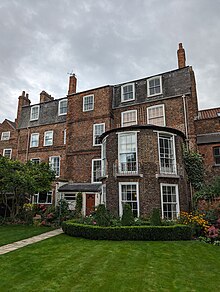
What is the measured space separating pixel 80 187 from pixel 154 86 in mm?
12014

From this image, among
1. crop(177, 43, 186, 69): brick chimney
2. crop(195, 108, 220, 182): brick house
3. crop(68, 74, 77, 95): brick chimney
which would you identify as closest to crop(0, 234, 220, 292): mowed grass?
crop(195, 108, 220, 182): brick house

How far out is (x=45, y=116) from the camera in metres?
26.7

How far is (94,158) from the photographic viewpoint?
2062 cm

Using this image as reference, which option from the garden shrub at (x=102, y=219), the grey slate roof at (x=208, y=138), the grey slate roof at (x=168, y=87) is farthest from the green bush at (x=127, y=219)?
the grey slate roof at (x=168, y=87)

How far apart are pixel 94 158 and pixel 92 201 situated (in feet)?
13.8

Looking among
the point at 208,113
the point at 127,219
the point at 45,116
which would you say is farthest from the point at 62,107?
the point at 127,219

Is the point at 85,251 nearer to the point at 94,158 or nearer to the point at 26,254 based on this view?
the point at 26,254

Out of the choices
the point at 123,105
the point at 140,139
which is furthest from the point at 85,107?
the point at 140,139

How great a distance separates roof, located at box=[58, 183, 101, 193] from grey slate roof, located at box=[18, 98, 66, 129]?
8.50 meters

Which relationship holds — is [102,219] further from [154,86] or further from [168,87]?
[154,86]

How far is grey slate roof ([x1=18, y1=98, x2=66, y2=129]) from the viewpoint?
84.6 feet

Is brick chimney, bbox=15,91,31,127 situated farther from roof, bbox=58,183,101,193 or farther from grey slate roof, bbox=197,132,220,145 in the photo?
grey slate roof, bbox=197,132,220,145

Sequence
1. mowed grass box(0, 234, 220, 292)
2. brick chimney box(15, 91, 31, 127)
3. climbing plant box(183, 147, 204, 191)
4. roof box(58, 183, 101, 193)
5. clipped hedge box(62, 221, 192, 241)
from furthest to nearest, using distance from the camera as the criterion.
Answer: brick chimney box(15, 91, 31, 127) < roof box(58, 183, 101, 193) < climbing plant box(183, 147, 204, 191) < clipped hedge box(62, 221, 192, 241) < mowed grass box(0, 234, 220, 292)

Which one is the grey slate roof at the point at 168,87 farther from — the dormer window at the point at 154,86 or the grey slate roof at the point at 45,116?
the grey slate roof at the point at 45,116
